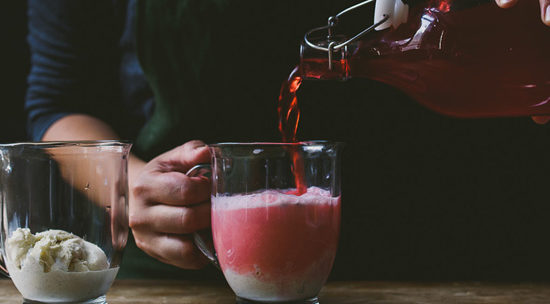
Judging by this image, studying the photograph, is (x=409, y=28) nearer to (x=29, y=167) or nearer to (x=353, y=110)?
(x=353, y=110)

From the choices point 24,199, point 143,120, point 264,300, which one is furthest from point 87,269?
point 143,120

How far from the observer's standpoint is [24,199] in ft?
2.54

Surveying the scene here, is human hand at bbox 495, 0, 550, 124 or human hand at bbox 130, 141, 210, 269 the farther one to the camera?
human hand at bbox 130, 141, 210, 269

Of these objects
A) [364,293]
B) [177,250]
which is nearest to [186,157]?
[177,250]

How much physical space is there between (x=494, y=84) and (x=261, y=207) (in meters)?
0.37

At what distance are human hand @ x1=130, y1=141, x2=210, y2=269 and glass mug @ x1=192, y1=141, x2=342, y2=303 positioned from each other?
12 centimetres

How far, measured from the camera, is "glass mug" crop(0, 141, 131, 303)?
75 centimetres

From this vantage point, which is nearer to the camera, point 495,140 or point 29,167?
point 29,167

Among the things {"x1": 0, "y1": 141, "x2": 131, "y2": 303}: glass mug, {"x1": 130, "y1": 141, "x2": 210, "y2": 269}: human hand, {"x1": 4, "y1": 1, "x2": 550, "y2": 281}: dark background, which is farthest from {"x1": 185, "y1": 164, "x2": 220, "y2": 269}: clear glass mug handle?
{"x1": 4, "y1": 1, "x2": 550, "y2": 281}: dark background

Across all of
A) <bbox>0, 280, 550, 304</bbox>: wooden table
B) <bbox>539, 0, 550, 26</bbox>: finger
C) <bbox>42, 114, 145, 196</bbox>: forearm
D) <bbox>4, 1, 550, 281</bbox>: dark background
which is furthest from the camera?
<bbox>42, 114, 145, 196</bbox>: forearm

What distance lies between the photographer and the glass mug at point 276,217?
75 centimetres

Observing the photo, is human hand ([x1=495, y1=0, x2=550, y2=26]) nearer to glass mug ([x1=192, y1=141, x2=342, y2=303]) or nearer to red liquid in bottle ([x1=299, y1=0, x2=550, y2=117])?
red liquid in bottle ([x1=299, y1=0, x2=550, y2=117])

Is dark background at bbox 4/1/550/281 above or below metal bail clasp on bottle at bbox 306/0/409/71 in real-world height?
below

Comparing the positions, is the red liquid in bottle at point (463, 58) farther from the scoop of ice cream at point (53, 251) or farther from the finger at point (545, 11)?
the scoop of ice cream at point (53, 251)
